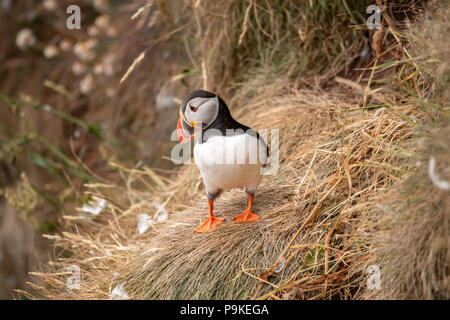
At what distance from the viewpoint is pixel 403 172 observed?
1.42 metres

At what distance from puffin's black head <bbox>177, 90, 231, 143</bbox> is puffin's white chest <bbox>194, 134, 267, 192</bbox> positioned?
67 millimetres

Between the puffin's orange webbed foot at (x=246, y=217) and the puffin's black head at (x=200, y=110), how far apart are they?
36 centimetres

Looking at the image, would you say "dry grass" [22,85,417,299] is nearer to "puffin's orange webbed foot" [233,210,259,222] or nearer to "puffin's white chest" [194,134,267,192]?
"puffin's orange webbed foot" [233,210,259,222]

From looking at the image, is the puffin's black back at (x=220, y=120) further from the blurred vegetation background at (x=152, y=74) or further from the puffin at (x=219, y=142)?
the blurred vegetation background at (x=152, y=74)

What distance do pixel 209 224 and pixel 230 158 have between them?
0.34 metres

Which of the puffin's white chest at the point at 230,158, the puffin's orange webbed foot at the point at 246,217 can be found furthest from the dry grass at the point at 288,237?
the puffin's white chest at the point at 230,158

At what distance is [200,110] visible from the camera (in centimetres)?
154

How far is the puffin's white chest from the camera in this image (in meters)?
1.51

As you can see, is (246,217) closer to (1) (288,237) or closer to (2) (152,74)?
(1) (288,237)

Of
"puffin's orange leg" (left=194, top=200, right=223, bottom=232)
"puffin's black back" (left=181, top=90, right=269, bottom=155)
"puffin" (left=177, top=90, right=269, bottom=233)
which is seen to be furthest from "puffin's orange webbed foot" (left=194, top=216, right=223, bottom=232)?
"puffin's black back" (left=181, top=90, right=269, bottom=155)

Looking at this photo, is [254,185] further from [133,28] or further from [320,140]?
[133,28]

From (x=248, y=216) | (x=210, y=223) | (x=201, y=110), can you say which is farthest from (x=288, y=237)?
(x=201, y=110)
